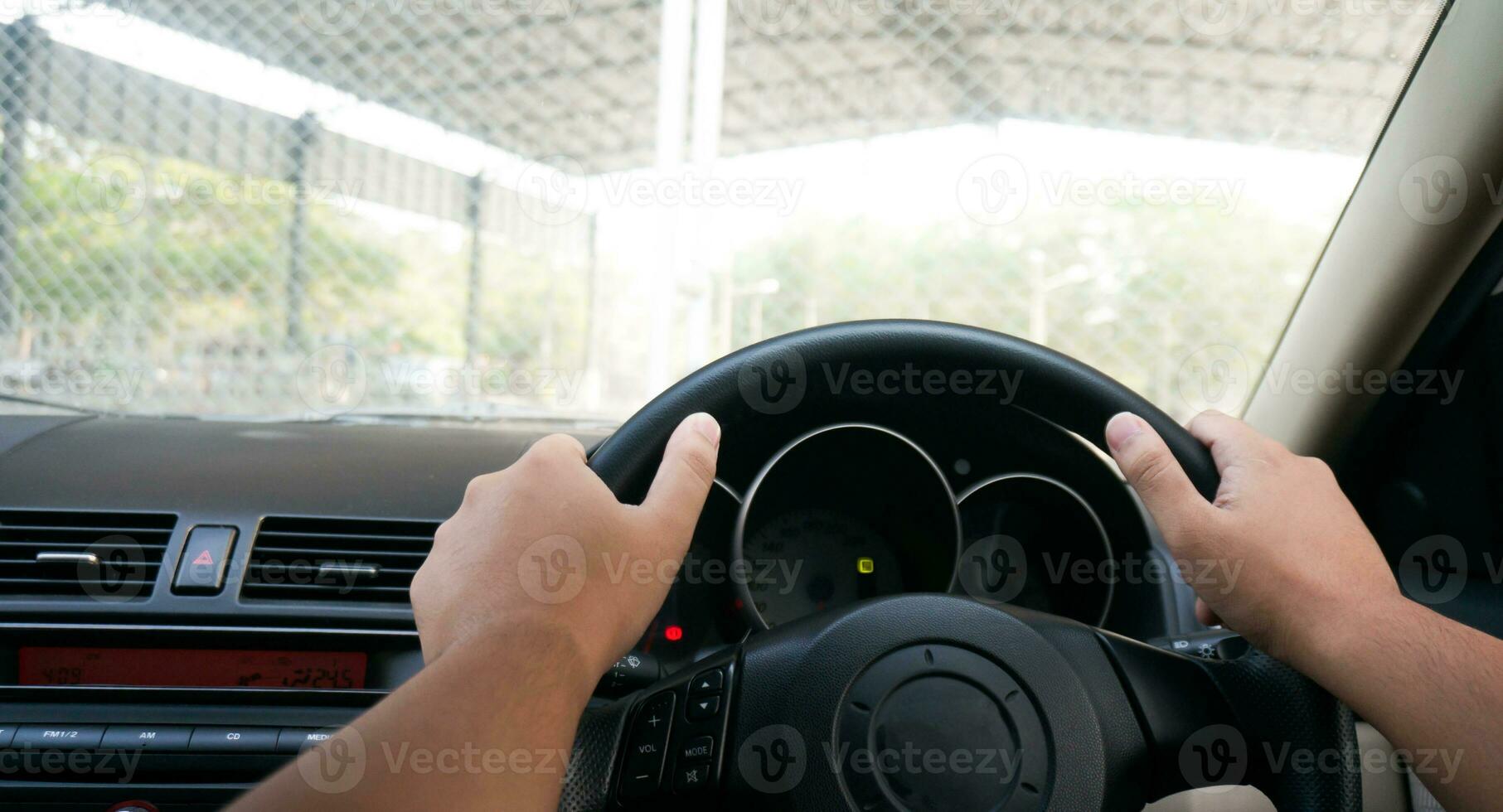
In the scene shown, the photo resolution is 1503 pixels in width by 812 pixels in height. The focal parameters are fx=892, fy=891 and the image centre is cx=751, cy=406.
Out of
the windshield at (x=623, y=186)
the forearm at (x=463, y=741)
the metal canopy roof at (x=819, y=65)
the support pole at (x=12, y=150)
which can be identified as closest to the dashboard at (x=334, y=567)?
the forearm at (x=463, y=741)

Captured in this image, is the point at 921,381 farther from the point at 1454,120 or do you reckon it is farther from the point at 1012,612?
the point at 1454,120

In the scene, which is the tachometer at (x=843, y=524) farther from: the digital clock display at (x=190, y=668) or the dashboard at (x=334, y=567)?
the digital clock display at (x=190, y=668)

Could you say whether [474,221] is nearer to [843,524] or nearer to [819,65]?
[819,65]

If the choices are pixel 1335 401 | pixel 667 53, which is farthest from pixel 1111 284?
pixel 667 53

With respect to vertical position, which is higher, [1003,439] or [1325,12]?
[1325,12]

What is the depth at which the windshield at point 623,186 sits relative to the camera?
2.50 meters

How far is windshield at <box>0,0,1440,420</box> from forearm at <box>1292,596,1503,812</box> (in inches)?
62.3

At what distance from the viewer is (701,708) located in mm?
889

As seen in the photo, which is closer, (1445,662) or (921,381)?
(1445,662)

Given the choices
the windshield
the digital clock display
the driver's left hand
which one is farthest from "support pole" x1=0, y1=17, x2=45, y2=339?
the driver's left hand

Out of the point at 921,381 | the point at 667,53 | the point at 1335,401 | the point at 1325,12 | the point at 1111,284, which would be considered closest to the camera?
the point at 921,381

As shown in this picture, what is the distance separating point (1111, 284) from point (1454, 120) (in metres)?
1.34

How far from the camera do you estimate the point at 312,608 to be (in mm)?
1305

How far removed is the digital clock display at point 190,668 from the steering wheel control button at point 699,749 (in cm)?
67
